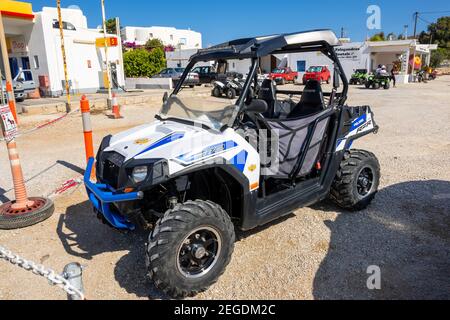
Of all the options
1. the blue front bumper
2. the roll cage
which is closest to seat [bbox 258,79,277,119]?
the roll cage

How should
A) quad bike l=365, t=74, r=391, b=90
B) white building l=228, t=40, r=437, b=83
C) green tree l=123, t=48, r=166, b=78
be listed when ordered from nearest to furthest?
quad bike l=365, t=74, r=391, b=90 < green tree l=123, t=48, r=166, b=78 < white building l=228, t=40, r=437, b=83

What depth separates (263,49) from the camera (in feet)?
11.4

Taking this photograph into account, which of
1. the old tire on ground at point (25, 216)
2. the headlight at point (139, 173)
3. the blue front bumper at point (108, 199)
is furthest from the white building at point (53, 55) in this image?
the headlight at point (139, 173)

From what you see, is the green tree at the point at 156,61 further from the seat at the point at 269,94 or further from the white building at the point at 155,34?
the white building at the point at 155,34

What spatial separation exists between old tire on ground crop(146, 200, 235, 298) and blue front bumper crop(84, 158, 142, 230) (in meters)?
0.35

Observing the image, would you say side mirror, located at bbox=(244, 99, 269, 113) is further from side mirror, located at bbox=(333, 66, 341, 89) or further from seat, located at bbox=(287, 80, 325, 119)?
side mirror, located at bbox=(333, 66, 341, 89)

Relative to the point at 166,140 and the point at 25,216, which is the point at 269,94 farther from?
the point at 25,216

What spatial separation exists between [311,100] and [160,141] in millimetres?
2254

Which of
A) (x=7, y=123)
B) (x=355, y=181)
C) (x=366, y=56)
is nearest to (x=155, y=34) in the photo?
(x=366, y=56)

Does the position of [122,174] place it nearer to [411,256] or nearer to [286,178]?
[286,178]

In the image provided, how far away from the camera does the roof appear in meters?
3.49

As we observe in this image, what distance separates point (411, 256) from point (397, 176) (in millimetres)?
2599

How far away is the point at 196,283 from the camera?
308cm

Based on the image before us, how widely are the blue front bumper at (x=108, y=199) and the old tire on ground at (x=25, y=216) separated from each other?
1.50m
